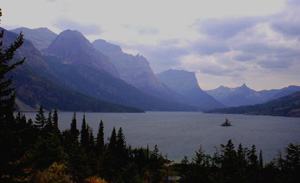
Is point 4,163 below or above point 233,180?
above

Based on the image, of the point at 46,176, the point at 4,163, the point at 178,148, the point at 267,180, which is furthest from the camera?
the point at 178,148

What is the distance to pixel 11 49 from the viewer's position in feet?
57.9

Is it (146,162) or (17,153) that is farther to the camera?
(146,162)

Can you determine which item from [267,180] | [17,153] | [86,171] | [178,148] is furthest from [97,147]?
[17,153]

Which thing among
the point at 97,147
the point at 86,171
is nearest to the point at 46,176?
the point at 86,171

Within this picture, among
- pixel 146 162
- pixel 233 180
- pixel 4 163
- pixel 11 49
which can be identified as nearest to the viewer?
pixel 4 163

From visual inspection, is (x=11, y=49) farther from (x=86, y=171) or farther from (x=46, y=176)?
(x=86, y=171)

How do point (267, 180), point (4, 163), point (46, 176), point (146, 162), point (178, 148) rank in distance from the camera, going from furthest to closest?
point (178, 148)
point (146, 162)
point (267, 180)
point (46, 176)
point (4, 163)

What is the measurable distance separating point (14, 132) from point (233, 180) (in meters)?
47.7

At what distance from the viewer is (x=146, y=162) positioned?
320 ft

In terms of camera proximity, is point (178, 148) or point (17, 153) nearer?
point (17, 153)

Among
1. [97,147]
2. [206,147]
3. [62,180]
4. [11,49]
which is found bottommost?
[206,147]

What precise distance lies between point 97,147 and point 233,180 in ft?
210

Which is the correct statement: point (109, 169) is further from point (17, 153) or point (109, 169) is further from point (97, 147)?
point (17, 153)
